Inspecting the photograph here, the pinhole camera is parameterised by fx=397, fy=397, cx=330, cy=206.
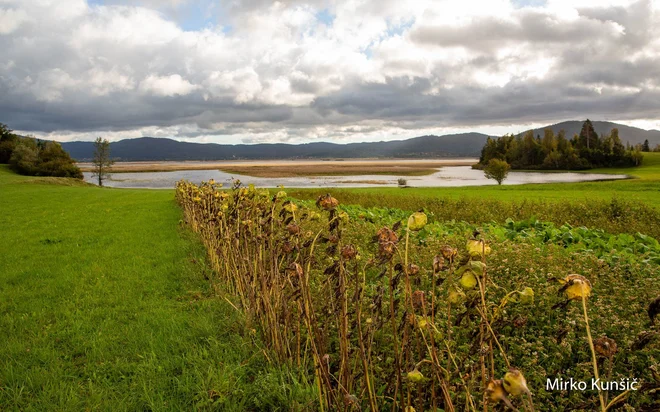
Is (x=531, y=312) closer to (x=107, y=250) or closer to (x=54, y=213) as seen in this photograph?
(x=107, y=250)

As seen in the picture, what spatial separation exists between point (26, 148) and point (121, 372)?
64.0 metres

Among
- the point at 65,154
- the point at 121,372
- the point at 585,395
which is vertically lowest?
the point at 121,372

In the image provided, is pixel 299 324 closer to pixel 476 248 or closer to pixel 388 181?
pixel 476 248

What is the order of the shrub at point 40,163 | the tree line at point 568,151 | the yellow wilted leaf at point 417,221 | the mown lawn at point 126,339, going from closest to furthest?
the yellow wilted leaf at point 417,221
the mown lawn at point 126,339
the shrub at point 40,163
the tree line at point 568,151

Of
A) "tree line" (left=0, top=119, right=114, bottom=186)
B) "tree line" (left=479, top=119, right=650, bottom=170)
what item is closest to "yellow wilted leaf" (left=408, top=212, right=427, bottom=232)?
"tree line" (left=0, top=119, right=114, bottom=186)

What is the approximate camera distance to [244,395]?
10.2 ft

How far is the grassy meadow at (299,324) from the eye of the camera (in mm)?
2246

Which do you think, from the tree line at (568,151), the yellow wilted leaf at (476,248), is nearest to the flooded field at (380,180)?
the tree line at (568,151)

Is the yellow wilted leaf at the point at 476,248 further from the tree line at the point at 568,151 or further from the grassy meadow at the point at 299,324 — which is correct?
the tree line at the point at 568,151

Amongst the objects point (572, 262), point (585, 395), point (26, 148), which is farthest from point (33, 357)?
point (26, 148)

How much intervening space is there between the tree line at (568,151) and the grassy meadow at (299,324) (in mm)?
76086

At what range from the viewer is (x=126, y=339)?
4.40 metres

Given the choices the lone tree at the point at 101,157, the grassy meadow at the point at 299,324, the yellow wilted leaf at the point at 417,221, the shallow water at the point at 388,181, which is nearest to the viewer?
the yellow wilted leaf at the point at 417,221

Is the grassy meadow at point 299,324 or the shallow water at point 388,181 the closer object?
the grassy meadow at point 299,324
